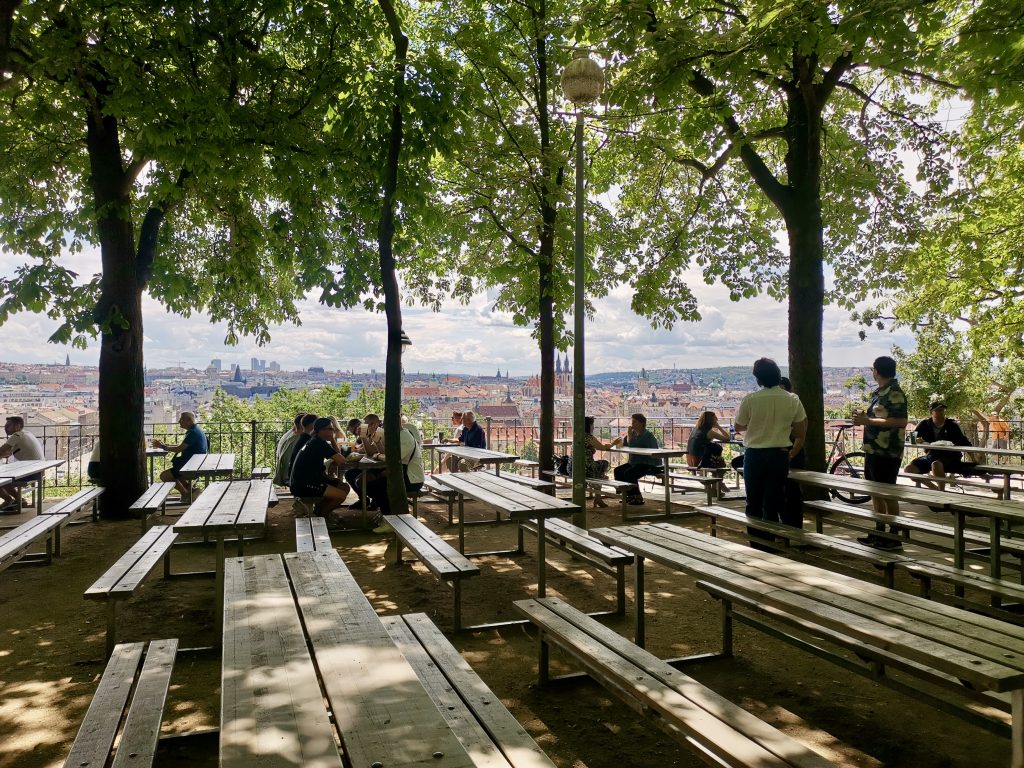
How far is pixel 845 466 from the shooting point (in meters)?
12.7

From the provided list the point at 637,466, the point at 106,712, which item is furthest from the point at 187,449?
the point at 106,712

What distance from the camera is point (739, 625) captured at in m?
5.64

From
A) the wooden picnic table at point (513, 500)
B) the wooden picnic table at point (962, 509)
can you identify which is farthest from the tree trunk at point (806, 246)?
the wooden picnic table at point (513, 500)

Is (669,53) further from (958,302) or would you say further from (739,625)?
(958,302)

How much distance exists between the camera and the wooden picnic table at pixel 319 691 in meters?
2.06

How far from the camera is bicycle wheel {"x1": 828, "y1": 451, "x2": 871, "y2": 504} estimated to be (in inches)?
444

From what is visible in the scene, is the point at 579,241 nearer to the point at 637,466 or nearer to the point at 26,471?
the point at 637,466

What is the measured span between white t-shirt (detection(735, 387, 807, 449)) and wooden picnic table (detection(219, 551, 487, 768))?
457cm

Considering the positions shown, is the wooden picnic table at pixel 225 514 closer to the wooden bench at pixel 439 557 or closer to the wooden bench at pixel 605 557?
the wooden bench at pixel 439 557

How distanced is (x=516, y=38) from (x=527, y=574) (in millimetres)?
9727

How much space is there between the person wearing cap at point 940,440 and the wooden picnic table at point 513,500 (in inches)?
293

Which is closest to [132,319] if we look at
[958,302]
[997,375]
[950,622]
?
[950,622]

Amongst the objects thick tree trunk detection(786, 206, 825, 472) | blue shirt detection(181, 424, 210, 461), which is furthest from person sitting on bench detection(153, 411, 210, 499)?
thick tree trunk detection(786, 206, 825, 472)

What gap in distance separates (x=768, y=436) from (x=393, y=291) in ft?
16.8
